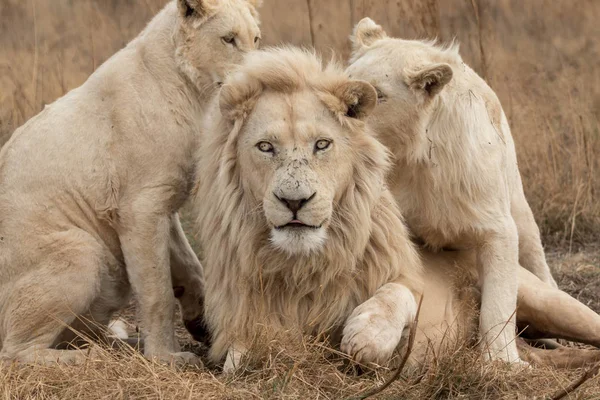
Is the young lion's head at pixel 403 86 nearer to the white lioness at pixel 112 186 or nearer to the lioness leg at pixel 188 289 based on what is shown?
the white lioness at pixel 112 186

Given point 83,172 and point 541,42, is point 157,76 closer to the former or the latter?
point 83,172

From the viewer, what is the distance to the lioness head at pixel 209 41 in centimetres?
480

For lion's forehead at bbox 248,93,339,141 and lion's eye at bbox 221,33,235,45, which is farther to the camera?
lion's eye at bbox 221,33,235,45

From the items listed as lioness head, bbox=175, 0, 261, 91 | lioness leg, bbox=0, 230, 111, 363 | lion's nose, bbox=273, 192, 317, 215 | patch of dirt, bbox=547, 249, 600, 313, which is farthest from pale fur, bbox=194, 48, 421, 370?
patch of dirt, bbox=547, 249, 600, 313

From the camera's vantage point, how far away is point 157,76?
486 centimetres

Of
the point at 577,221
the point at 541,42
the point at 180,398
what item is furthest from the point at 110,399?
the point at 541,42

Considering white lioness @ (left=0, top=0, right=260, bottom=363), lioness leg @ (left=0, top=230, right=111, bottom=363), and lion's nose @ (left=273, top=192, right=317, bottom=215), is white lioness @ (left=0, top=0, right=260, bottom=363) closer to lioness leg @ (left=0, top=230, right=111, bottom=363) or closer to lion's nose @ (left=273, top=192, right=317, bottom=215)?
lioness leg @ (left=0, top=230, right=111, bottom=363)

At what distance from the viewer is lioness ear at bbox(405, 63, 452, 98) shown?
439 cm

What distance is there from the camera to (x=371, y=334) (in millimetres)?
3895

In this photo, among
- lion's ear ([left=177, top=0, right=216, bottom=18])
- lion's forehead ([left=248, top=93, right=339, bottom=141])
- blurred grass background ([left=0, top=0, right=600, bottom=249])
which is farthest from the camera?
blurred grass background ([left=0, top=0, right=600, bottom=249])

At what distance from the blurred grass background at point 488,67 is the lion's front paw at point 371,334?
92.7 inches

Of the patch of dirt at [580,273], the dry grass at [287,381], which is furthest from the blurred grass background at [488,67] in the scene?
the dry grass at [287,381]

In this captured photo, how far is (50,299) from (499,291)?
184cm

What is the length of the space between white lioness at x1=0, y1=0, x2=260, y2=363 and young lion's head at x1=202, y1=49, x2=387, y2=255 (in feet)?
1.69
